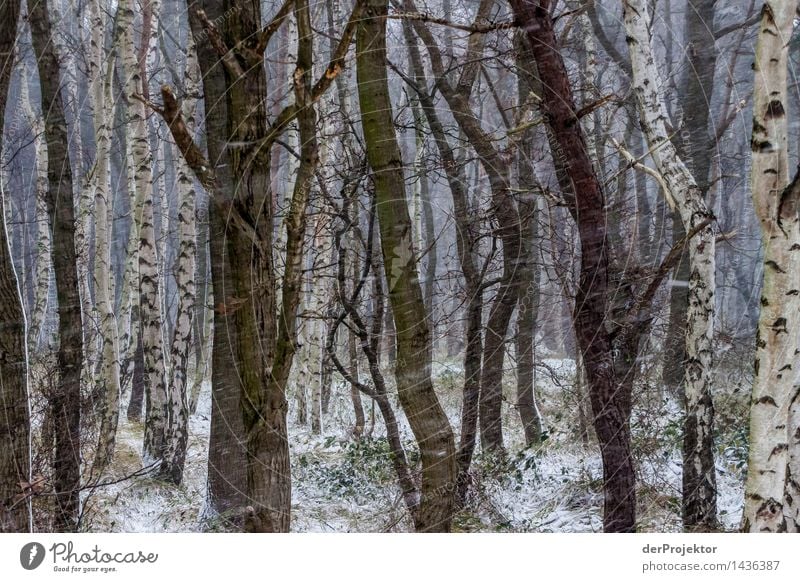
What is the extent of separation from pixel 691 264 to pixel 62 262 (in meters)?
3.67

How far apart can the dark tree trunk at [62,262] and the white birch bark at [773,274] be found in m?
3.46

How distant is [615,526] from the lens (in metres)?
3.61

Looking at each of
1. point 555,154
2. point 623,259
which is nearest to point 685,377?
point 623,259

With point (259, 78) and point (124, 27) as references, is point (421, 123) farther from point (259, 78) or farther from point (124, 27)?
point (124, 27)

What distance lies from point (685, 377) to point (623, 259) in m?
0.69

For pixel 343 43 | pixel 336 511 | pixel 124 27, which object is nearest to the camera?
pixel 343 43

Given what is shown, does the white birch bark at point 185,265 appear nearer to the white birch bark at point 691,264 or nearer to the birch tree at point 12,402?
the birch tree at point 12,402

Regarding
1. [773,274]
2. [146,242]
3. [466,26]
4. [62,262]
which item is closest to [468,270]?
[466,26]

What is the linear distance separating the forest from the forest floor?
0.01 m

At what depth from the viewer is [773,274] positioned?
3.35 metres

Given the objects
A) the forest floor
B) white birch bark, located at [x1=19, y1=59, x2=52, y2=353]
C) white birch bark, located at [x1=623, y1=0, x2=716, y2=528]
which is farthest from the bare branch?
white birch bark, located at [x1=19, y1=59, x2=52, y2=353]

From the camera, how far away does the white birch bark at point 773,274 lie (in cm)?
333

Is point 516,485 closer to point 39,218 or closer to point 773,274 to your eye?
point 773,274

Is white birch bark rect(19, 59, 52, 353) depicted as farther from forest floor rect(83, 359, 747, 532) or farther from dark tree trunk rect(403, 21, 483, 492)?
dark tree trunk rect(403, 21, 483, 492)
